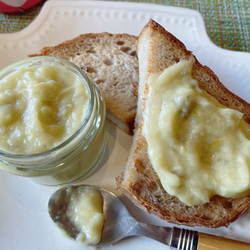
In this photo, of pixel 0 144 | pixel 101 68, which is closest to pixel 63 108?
pixel 0 144

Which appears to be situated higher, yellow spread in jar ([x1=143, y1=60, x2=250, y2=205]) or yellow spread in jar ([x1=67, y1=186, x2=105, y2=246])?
yellow spread in jar ([x1=143, y1=60, x2=250, y2=205])

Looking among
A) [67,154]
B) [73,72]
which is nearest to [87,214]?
[67,154]

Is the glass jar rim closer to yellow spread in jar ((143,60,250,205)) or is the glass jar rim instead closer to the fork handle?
yellow spread in jar ((143,60,250,205))

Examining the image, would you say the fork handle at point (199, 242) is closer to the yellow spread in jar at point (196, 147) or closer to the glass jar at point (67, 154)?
the yellow spread in jar at point (196, 147)

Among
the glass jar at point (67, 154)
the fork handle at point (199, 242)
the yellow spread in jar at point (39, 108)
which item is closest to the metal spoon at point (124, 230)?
the fork handle at point (199, 242)

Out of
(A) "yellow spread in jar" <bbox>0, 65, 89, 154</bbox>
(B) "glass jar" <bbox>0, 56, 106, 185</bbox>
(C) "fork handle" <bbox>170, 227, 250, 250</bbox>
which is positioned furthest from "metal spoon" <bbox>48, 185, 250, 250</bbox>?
(A) "yellow spread in jar" <bbox>0, 65, 89, 154</bbox>

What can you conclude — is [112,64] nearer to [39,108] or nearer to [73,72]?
[73,72]
